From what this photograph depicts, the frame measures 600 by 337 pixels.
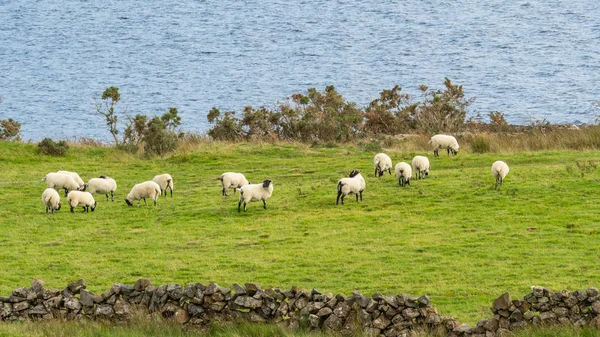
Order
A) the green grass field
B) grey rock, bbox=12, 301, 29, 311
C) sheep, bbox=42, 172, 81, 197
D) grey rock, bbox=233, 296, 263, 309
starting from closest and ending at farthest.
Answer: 1. grey rock, bbox=233, 296, 263, 309
2. grey rock, bbox=12, 301, 29, 311
3. the green grass field
4. sheep, bbox=42, 172, 81, 197

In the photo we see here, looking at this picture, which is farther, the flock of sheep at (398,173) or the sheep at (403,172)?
the sheep at (403,172)

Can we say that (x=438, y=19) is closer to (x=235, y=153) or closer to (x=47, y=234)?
(x=235, y=153)

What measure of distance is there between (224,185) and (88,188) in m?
4.66

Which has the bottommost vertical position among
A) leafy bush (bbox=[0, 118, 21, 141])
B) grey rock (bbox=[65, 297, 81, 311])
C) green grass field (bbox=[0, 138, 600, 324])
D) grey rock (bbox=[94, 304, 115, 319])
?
grey rock (bbox=[94, 304, 115, 319])

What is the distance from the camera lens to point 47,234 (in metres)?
27.2

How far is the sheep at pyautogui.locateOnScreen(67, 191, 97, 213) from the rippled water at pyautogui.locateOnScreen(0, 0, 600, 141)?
66.9 meters

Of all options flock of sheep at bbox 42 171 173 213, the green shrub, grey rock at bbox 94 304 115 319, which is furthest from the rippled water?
grey rock at bbox 94 304 115 319

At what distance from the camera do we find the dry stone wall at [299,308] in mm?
16844

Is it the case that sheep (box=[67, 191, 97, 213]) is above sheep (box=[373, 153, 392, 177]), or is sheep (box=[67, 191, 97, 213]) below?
below

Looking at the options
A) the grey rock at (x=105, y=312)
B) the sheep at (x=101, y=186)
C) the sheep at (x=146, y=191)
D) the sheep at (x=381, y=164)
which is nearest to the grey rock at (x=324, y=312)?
the grey rock at (x=105, y=312)

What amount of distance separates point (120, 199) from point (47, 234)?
6.06 m

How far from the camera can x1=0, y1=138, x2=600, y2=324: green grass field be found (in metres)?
21.5

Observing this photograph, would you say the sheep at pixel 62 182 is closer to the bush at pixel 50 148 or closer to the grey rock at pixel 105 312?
the bush at pixel 50 148

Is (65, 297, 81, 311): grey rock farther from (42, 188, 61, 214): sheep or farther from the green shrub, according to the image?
the green shrub
